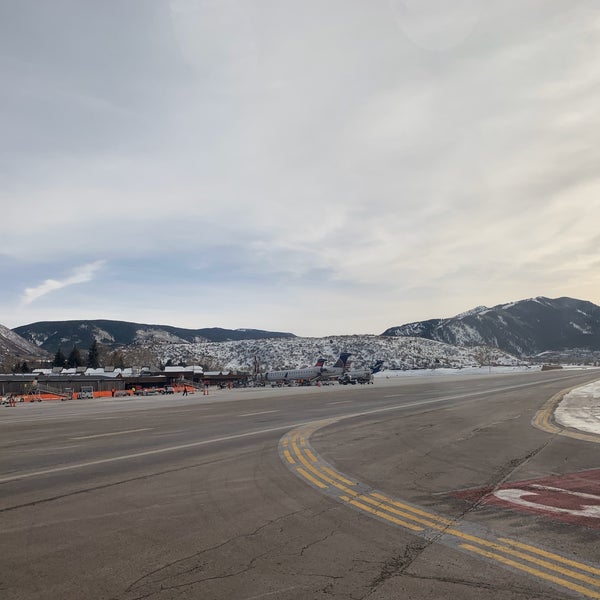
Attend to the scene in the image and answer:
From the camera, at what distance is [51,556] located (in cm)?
590

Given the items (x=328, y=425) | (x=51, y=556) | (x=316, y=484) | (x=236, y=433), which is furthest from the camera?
(x=328, y=425)

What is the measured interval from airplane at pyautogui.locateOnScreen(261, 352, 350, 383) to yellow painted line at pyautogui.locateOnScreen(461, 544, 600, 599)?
82.7 m

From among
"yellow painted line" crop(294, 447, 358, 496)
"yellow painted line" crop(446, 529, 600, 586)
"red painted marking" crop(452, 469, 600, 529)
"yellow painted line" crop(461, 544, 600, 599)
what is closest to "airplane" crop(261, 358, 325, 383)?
"yellow painted line" crop(294, 447, 358, 496)

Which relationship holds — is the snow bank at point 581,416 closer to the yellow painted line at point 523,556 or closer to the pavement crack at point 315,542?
the yellow painted line at point 523,556

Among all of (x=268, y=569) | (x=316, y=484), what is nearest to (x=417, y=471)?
(x=316, y=484)

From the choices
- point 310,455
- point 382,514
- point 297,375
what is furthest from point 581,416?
point 297,375

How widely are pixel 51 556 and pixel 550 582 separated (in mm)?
6133

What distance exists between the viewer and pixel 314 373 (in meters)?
90.4

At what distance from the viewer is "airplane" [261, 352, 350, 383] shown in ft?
291

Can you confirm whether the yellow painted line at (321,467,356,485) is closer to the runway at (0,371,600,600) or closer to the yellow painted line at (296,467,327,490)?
the runway at (0,371,600,600)

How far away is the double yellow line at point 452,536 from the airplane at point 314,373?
78.3 meters

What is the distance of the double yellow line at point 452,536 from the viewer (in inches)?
199

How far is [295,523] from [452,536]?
7.71ft

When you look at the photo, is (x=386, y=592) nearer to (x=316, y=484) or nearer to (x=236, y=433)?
(x=316, y=484)
